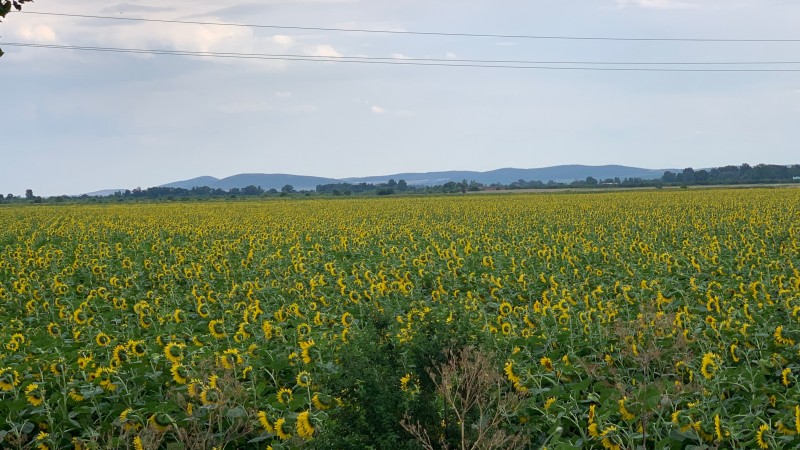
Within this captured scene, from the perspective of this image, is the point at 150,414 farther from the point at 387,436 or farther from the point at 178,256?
the point at 178,256

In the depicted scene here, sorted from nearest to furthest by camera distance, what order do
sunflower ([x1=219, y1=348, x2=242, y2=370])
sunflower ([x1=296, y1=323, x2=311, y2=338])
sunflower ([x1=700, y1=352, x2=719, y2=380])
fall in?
1. sunflower ([x1=700, y1=352, x2=719, y2=380])
2. sunflower ([x1=219, y1=348, x2=242, y2=370])
3. sunflower ([x1=296, y1=323, x2=311, y2=338])

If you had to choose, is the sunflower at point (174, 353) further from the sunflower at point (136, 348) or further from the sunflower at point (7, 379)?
the sunflower at point (7, 379)

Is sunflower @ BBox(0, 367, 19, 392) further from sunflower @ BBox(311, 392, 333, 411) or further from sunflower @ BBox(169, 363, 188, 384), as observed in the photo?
sunflower @ BBox(311, 392, 333, 411)

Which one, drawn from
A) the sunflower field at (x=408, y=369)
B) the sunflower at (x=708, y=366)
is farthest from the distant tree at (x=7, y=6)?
the sunflower at (x=708, y=366)

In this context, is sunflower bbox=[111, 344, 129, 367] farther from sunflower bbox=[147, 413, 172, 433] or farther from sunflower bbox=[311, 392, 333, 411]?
sunflower bbox=[311, 392, 333, 411]

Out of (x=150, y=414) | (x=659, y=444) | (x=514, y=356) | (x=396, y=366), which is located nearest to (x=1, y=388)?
(x=150, y=414)

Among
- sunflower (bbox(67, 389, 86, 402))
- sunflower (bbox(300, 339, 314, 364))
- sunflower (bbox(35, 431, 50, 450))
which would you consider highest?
sunflower (bbox(300, 339, 314, 364))

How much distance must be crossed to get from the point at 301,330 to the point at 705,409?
4216 mm

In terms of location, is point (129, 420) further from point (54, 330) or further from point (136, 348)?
point (54, 330)

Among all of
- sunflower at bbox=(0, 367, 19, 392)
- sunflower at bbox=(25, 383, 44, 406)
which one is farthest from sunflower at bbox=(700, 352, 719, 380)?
sunflower at bbox=(0, 367, 19, 392)

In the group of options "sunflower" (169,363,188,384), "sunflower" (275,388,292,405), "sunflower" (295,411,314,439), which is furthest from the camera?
"sunflower" (169,363,188,384)

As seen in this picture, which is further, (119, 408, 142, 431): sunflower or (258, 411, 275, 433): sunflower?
(119, 408, 142, 431): sunflower

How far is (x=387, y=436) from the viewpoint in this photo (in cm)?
649

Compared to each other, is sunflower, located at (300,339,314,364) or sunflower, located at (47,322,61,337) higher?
sunflower, located at (300,339,314,364)
